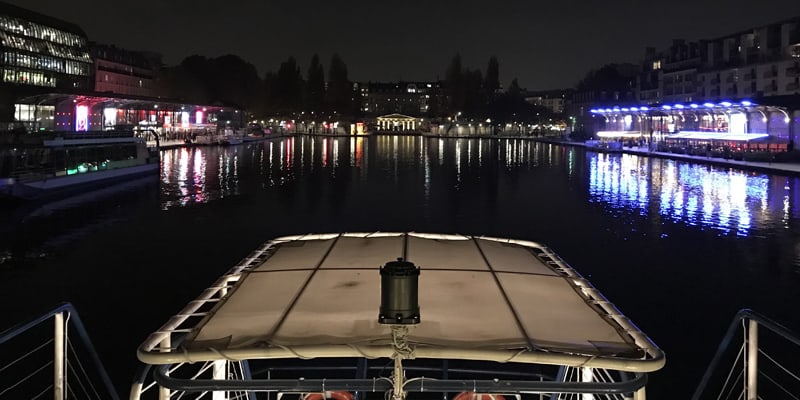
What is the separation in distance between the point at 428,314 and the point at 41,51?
93.3 meters

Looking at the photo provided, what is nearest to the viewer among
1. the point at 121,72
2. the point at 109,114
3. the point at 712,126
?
the point at 712,126

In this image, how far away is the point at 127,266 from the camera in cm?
1612

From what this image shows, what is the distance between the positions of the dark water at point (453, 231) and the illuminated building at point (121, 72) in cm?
7165

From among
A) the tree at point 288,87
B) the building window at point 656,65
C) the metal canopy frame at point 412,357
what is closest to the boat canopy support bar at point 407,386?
the metal canopy frame at point 412,357

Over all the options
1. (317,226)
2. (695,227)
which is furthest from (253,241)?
(695,227)

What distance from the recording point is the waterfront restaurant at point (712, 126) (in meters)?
50.6

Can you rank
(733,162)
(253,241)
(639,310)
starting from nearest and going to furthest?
(639,310), (253,241), (733,162)

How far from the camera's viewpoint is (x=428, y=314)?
4.29 meters

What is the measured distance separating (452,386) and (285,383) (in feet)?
2.81

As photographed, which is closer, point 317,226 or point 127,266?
point 127,266

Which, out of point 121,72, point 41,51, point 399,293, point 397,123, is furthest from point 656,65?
point 399,293

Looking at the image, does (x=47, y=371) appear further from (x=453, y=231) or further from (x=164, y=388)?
(x=453, y=231)

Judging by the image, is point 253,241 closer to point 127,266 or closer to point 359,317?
point 127,266

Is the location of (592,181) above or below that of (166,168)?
below
